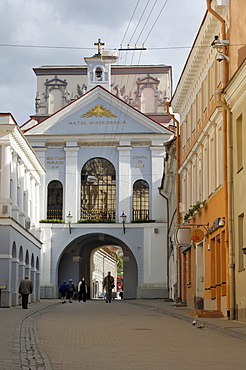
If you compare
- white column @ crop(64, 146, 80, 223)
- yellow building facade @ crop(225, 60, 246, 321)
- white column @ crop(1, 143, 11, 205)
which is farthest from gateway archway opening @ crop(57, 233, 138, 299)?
yellow building facade @ crop(225, 60, 246, 321)

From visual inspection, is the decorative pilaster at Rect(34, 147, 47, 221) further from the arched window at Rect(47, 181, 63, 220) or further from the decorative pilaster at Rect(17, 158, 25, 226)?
the decorative pilaster at Rect(17, 158, 25, 226)

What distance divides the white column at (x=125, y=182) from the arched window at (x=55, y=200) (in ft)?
12.4

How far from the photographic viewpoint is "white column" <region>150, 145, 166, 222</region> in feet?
158

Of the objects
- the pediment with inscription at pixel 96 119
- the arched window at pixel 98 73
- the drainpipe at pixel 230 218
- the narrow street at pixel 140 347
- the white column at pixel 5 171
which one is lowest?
the narrow street at pixel 140 347

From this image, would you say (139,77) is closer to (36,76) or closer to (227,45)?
(36,76)

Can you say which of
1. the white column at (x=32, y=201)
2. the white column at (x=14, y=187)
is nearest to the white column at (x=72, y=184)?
the white column at (x=32, y=201)

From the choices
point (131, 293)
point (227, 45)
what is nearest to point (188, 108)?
point (227, 45)

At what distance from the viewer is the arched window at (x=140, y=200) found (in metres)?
48.4

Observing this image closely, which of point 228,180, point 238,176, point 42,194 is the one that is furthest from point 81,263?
point 238,176

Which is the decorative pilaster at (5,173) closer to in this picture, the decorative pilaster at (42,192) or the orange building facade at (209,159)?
the orange building facade at (209,159)

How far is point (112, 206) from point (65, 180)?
3.49 m

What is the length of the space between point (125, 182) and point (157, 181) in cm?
207

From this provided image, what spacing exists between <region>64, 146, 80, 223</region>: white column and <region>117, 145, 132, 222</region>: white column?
2.75m

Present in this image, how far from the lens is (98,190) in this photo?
49.1 metres
